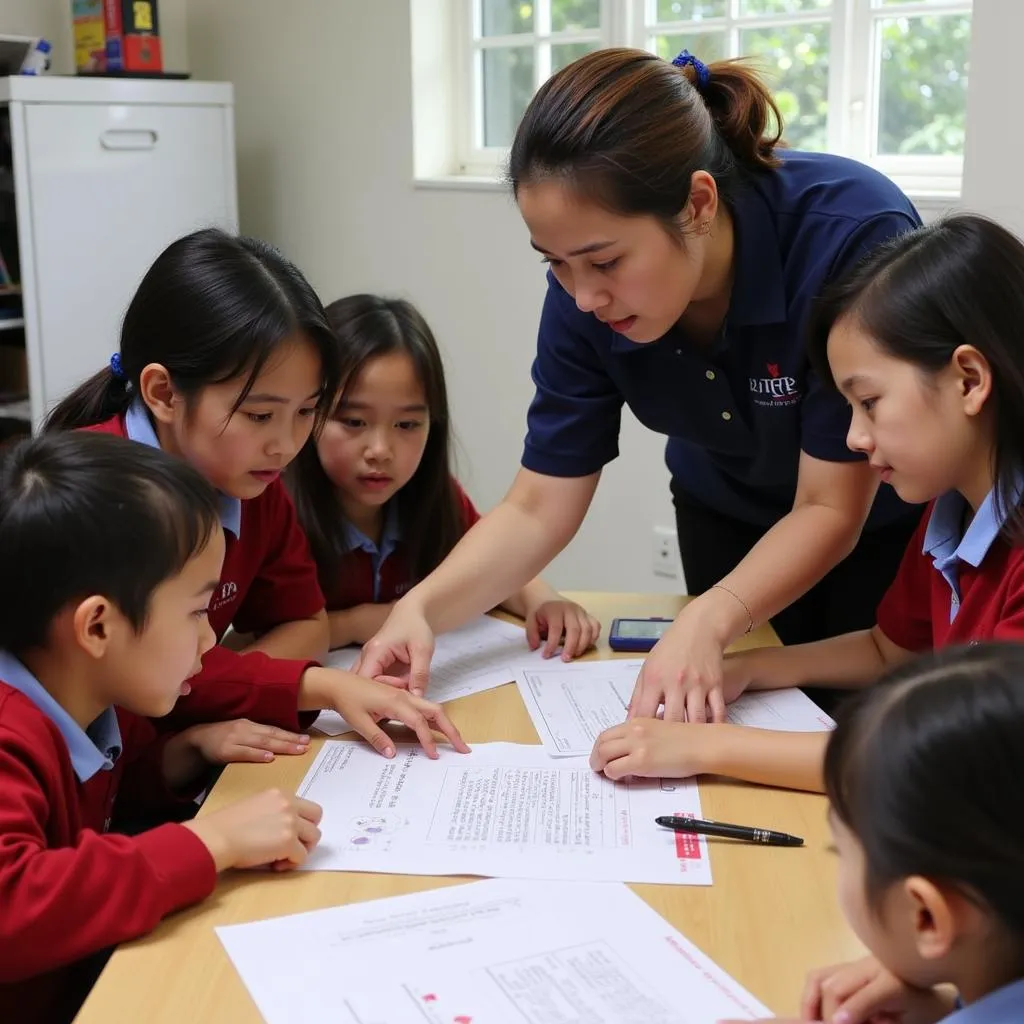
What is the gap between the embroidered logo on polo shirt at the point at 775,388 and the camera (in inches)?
56.7

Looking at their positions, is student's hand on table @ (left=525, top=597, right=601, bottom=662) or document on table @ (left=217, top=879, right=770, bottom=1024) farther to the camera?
student's hand on table @ (left=525, top=597, right=601, bottom=662)

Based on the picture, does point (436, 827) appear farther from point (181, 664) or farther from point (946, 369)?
point (946, 369)

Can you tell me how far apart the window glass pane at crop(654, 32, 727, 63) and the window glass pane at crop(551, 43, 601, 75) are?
171 millimetres

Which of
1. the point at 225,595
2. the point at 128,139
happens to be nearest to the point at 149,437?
the point at 225,595

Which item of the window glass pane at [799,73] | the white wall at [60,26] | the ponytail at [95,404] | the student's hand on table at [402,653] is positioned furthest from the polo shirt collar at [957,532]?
the white wall at [60,26]

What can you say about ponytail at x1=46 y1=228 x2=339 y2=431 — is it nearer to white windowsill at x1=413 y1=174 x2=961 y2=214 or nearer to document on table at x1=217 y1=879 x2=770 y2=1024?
document on table at x1=217 y1=879 x2=770 y2=1024

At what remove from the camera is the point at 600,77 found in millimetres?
1273

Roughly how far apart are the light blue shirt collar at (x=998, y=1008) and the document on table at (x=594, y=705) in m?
0.53

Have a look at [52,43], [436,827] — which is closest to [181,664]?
[436,827]

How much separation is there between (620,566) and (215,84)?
156 centimetres

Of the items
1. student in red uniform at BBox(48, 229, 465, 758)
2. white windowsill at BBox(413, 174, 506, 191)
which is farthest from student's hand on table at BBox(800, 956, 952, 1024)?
white windowsill at BBox(413, 174, 506, 191)

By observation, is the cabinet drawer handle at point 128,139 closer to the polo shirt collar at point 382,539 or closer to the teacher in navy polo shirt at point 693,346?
the polo shirt collar at point 382,539

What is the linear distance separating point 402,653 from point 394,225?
200cm

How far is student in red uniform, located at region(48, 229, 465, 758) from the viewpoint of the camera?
1339 millimetres
